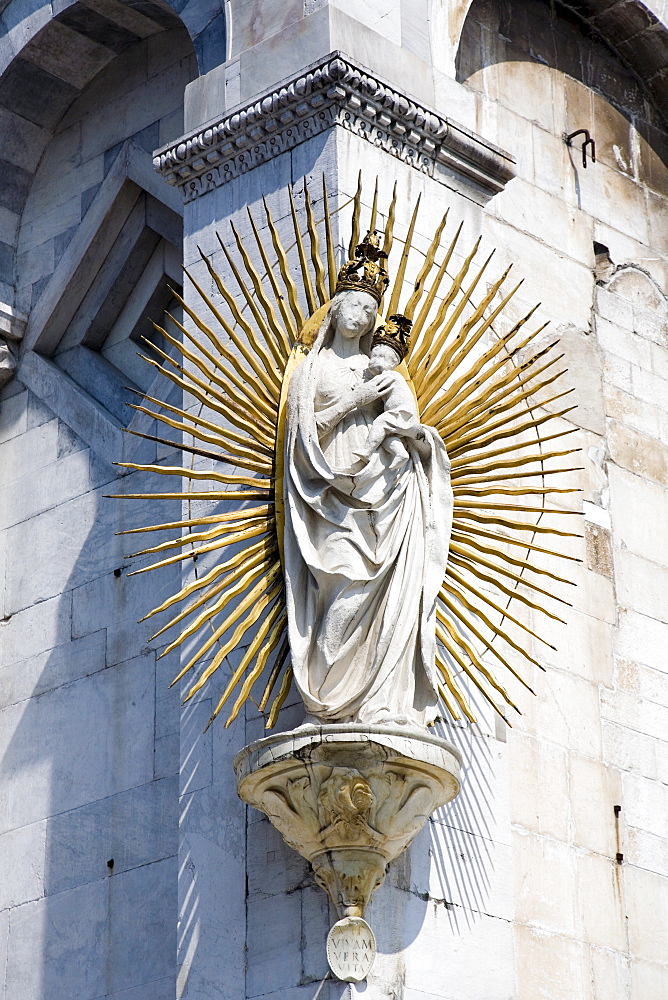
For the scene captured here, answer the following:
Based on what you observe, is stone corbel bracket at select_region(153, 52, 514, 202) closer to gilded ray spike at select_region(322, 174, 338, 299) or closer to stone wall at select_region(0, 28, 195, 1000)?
gilded ray spike at select_region(322, 174, 338, 299)

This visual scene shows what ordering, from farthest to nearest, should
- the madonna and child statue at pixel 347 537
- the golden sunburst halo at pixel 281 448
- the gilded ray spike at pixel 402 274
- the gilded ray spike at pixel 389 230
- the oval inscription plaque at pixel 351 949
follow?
the gilded ray spike at pixel 389 230
the gilded ray spike at pixel 402 274
the golden sunburst halo at pixel 281 448
the madonna and child statue at pixel 347 537
the oval inscription plaque at pixel 351 949

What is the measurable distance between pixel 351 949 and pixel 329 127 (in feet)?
11.5

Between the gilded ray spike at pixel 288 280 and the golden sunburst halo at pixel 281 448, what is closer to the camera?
the golden sunburst halo at pixel 281 448

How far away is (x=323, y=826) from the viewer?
7.73 metres

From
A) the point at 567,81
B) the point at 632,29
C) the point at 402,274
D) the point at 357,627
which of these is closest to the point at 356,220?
the point at 402,274

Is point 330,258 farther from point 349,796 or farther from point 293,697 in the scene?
point 349,796

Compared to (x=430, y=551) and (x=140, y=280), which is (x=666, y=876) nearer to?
(x=430, y=551)

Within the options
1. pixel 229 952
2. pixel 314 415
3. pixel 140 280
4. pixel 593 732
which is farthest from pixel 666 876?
pixel 140 280

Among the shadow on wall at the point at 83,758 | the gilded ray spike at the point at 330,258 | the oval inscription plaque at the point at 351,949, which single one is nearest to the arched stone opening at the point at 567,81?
the gilded ray spike at the point at 330,258

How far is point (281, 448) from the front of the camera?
8.22 m

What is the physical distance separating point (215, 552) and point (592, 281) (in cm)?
297

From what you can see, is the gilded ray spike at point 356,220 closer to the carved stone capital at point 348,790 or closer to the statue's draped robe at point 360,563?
the statue's draped robe at point 360,563

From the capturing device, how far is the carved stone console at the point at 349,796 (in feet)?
25.0

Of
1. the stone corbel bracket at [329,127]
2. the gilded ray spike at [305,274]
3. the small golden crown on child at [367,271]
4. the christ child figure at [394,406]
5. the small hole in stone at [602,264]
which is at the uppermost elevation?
the small hole in stone at [602,264]
